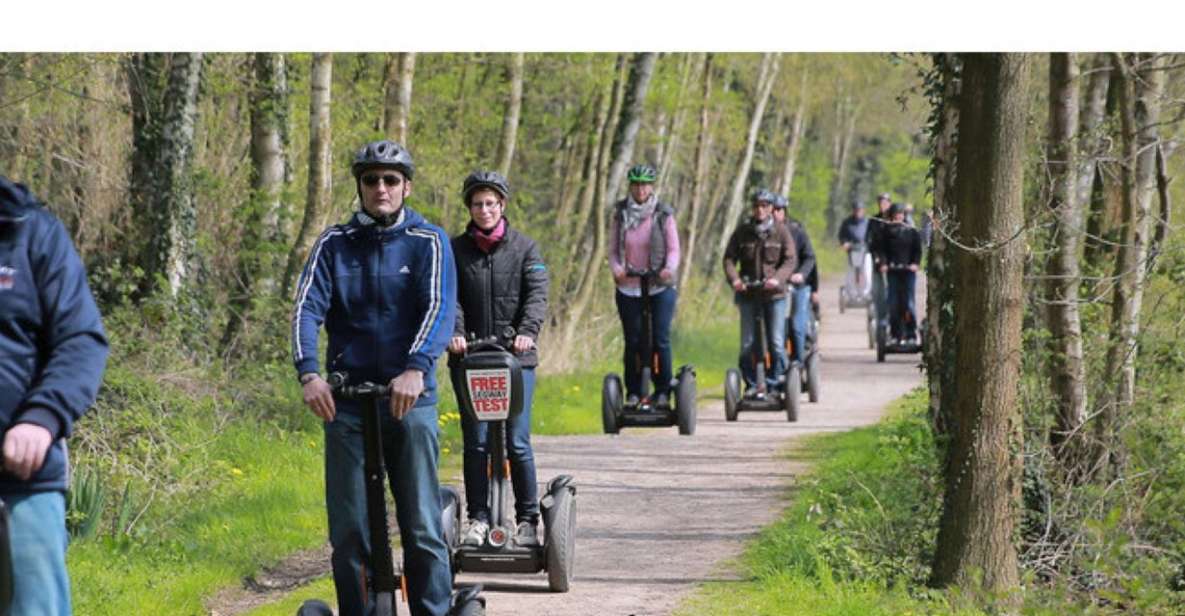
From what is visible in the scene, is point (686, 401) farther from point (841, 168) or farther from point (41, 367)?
point (841, 168)

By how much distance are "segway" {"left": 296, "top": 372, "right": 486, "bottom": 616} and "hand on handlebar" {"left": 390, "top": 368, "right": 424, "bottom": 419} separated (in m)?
0.04

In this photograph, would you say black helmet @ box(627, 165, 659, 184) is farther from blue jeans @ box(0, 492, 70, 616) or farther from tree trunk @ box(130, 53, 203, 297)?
blue jeans @ box(0, 492, 70, 616)

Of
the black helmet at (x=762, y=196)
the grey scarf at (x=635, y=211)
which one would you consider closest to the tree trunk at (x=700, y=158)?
the black helmet at (x=762, y=196)

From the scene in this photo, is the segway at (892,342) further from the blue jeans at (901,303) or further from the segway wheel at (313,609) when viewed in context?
the segway wheel at (313,609)

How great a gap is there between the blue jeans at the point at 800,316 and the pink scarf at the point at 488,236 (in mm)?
9177

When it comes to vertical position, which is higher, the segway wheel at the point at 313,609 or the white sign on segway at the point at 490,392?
the white sign on segway at the point at 490,392

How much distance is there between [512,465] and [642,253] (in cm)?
567

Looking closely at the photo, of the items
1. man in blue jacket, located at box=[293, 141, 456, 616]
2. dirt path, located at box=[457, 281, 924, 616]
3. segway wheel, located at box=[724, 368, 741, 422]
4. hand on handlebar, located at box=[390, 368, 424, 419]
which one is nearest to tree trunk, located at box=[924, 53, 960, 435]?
dirt path, located at box=[457, 281, 924, 616]

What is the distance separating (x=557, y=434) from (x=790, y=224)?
3223mm

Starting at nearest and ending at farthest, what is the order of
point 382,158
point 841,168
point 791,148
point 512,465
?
point 382,158
point 512,465
point 791,148
point 841,168

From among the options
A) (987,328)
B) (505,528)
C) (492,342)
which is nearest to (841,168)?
(987,328)

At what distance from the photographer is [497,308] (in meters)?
9.23

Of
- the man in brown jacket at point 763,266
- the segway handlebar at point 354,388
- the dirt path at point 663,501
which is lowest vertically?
the dirt path at point 663,501

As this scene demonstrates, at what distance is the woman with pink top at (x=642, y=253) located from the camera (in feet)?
47.2
